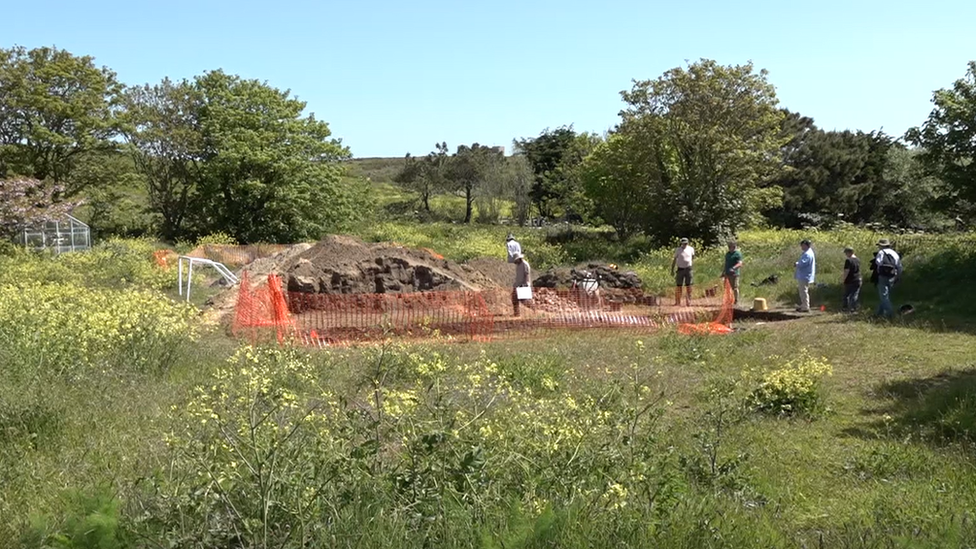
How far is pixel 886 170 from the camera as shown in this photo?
42188 mm

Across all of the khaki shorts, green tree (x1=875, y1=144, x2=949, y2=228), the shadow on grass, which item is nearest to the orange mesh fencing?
the khaki shorts

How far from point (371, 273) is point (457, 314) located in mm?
2865

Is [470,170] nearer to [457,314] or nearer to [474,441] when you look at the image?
[457,314]

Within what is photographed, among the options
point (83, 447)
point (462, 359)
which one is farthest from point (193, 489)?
point (462, 359)

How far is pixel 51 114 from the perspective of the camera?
29.9 metres

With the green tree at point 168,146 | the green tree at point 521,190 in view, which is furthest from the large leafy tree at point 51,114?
the green tree at point 521,190

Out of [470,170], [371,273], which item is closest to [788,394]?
[371,273]

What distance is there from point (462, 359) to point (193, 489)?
6.30m

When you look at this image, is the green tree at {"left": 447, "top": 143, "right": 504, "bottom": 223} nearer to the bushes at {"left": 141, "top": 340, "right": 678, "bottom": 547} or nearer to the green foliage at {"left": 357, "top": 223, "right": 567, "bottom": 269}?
the green foliage at {"left": 357, "top": 223, "right": 567, "bottom": 269}

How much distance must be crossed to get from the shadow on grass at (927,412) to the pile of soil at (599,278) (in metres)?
9.98

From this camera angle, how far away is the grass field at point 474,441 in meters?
3.33

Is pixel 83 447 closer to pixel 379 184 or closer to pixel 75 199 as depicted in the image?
pixel 75 199

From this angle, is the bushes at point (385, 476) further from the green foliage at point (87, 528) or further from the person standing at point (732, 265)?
the person standing at point (732, 265)

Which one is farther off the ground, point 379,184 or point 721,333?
point 379,184
